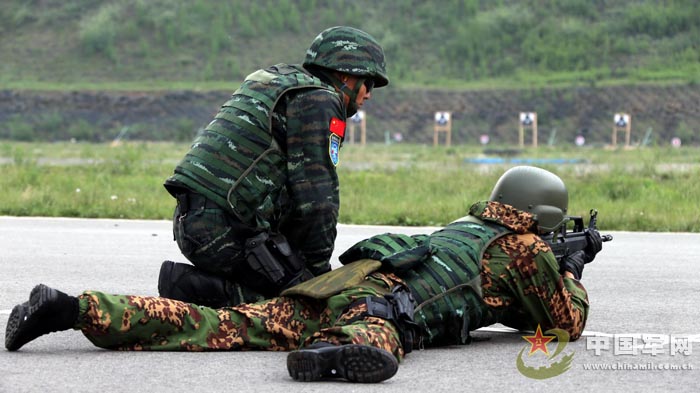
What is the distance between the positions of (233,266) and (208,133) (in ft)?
2.12

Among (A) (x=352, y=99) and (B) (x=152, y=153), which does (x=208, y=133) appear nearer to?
(A) (x=352, y=99)

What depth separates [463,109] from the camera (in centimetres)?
4784

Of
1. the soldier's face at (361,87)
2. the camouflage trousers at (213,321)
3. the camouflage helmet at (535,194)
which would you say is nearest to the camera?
the camouflage trousers at (213,321)

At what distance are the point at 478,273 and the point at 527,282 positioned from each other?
233 mm

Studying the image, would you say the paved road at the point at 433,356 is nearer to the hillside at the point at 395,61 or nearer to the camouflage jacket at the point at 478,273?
the camouflage jacket at the point at 478,273

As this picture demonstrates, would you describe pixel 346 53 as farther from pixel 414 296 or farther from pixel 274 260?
pixel 414 296

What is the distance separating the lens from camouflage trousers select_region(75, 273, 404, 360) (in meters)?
5.12

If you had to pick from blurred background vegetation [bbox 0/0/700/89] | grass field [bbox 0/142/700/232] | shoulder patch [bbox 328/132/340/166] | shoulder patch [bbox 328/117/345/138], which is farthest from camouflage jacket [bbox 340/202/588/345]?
blurred background vegetation [bbox 0/0/700/89]

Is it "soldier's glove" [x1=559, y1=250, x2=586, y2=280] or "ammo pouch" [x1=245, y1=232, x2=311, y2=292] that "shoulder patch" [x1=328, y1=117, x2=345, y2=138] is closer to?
"ammo pouch" [x1=245, y1=232, x2=311, y2=292]

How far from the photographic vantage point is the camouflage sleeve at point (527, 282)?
5.48 metres

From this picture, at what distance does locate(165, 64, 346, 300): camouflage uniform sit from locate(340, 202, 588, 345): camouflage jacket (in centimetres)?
34

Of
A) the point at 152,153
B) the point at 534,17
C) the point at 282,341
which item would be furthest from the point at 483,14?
the point at 282,341

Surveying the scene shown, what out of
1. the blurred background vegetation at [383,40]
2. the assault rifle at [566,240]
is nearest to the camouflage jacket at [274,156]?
the assault rifle at [566,240]

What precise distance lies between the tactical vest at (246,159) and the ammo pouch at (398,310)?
0.86 metres
